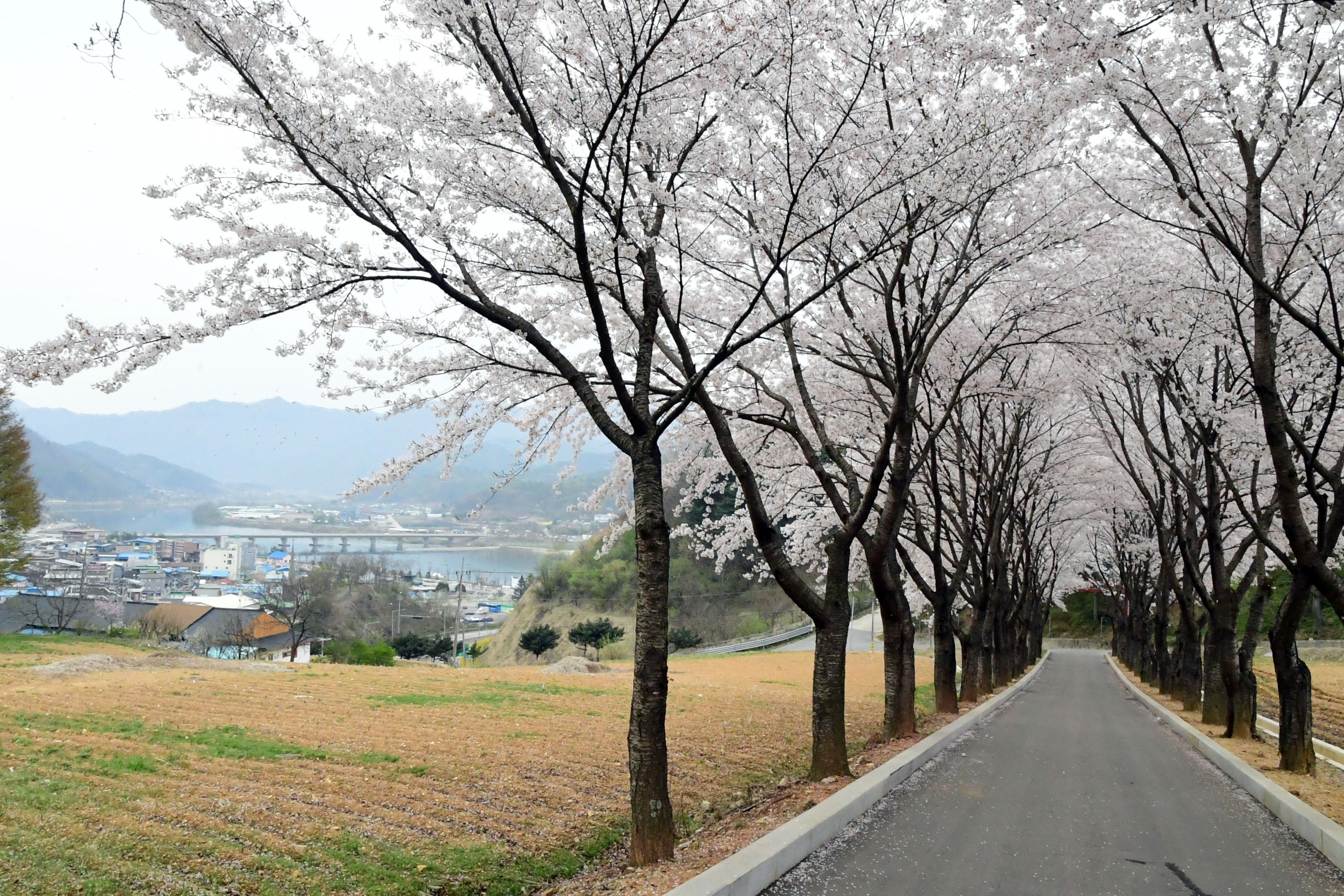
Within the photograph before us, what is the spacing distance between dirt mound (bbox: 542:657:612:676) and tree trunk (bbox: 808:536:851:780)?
74.2ft

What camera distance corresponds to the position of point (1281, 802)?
7812 millimetres

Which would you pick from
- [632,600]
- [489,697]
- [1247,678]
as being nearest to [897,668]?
[1247,678]

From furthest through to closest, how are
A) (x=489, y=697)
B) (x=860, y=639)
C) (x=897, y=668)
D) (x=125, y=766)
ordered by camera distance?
1. (x=860, y=639)
2. (x=489, y=697)
3. (x=897, y=668)
4. (x=125, y=766)

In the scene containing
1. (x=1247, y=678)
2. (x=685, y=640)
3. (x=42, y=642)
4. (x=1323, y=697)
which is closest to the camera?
(x=1247, y=678)

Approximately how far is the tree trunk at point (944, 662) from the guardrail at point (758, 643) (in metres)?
45.3

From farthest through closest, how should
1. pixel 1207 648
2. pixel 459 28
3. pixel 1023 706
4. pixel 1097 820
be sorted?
pixel 1023 706 < pixel 1207 648 < pixel 1097 820 < pixel 459 28

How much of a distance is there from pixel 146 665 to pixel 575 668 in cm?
1537

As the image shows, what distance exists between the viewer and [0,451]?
1159 inches

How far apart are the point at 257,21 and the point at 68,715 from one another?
32.2ft

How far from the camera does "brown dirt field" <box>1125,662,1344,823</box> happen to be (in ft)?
26.2

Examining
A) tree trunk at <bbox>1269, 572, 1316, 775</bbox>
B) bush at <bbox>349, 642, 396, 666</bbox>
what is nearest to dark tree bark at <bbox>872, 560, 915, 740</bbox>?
tree trunk at <bbox>1269, 572, 1316, 775</bbox>

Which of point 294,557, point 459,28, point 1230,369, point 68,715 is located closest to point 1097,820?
point 1230,369

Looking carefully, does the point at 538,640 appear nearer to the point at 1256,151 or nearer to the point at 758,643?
the point at 758,643

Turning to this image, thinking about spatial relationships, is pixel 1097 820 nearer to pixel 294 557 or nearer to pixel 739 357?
pixel 739 357
